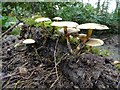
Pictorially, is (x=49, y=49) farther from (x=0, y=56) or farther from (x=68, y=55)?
(x=0, y=56)

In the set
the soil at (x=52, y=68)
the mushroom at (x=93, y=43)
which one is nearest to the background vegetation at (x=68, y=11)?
the soil at (x=52, y=68)

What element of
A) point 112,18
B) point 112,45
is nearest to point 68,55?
point 112,45

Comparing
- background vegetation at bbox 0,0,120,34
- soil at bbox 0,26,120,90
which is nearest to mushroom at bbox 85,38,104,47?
soil at bbox 0,26,120,90

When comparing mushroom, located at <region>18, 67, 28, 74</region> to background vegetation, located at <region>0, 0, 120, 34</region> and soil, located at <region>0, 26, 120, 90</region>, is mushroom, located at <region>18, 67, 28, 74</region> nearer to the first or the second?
soil, located at <region>0, 26, 120, 90</region>

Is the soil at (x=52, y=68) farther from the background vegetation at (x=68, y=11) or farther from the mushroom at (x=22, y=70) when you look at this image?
the background vegetation at (x=68, y=11)

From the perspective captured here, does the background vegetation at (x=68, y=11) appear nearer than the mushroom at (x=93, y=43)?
No

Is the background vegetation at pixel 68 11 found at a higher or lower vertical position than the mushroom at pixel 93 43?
lower

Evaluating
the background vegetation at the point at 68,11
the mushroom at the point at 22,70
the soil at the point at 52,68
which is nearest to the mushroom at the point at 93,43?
the soil at the point at 52,68
